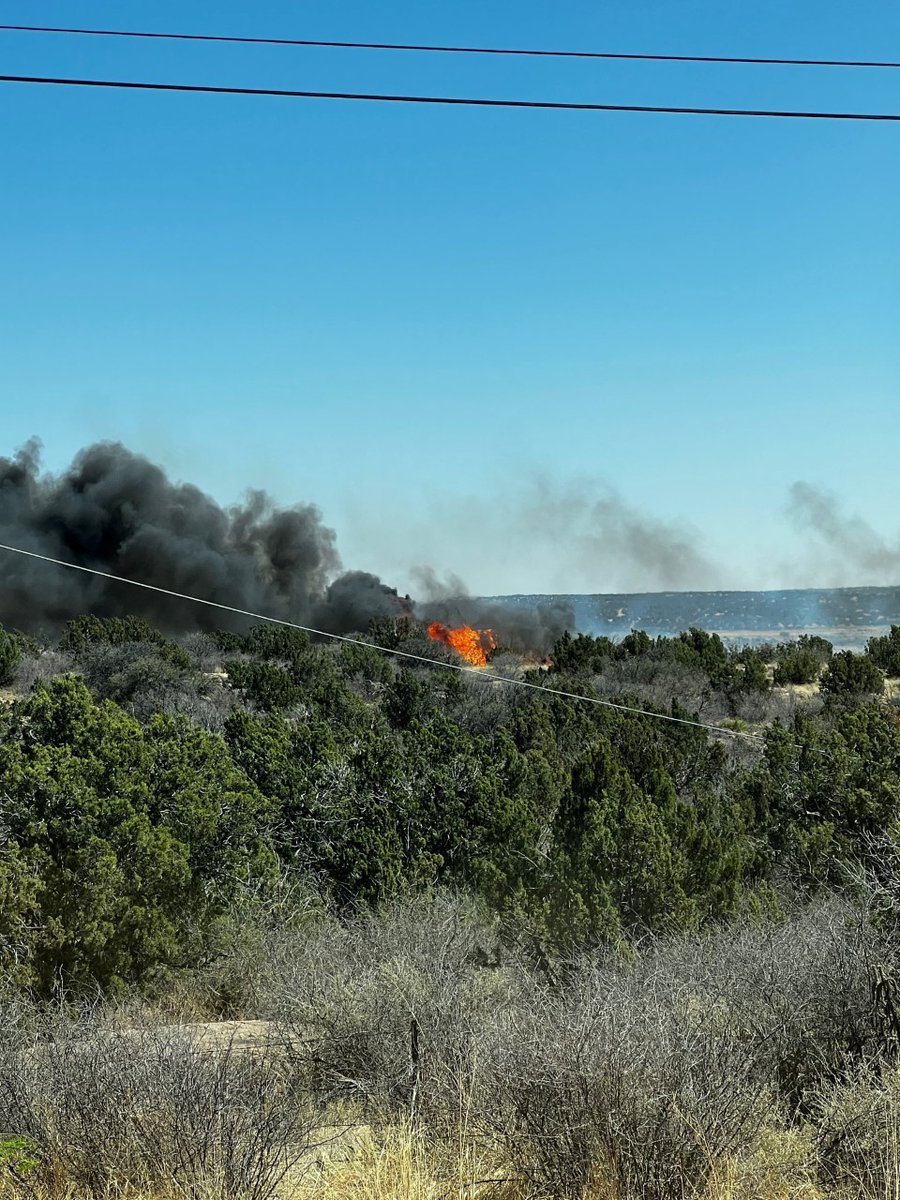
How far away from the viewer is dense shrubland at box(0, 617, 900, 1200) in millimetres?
6793

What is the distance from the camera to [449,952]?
12156 mm

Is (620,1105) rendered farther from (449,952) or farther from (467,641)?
(467,641)

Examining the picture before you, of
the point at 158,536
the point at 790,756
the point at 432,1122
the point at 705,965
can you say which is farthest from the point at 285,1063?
the point at 158,536

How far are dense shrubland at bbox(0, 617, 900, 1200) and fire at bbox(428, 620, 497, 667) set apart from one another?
67.9 ft

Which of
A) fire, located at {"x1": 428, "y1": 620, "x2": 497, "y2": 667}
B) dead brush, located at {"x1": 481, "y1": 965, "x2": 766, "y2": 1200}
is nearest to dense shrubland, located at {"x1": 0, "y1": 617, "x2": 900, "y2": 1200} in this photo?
dead brush, located at {"x1": 481, "y1": 965, "x2": 766, "y2": 1200}

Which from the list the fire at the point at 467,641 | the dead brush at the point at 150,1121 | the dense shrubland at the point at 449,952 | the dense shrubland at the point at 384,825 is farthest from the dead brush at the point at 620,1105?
the fire at the point at 467,641

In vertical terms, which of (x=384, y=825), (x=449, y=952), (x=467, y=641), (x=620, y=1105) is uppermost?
(x=467, y=641)

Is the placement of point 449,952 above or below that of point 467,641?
below

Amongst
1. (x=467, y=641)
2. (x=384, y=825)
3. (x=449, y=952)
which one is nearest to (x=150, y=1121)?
(x=449, y=952)

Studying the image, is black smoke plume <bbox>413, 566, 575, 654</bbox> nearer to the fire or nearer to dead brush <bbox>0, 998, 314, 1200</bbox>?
the fire

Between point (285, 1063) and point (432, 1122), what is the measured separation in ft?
8.78

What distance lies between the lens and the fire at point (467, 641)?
161ft

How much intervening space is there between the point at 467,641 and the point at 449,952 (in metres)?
39.7

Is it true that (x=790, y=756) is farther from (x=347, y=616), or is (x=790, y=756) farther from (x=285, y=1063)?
(x=347, y=616)
